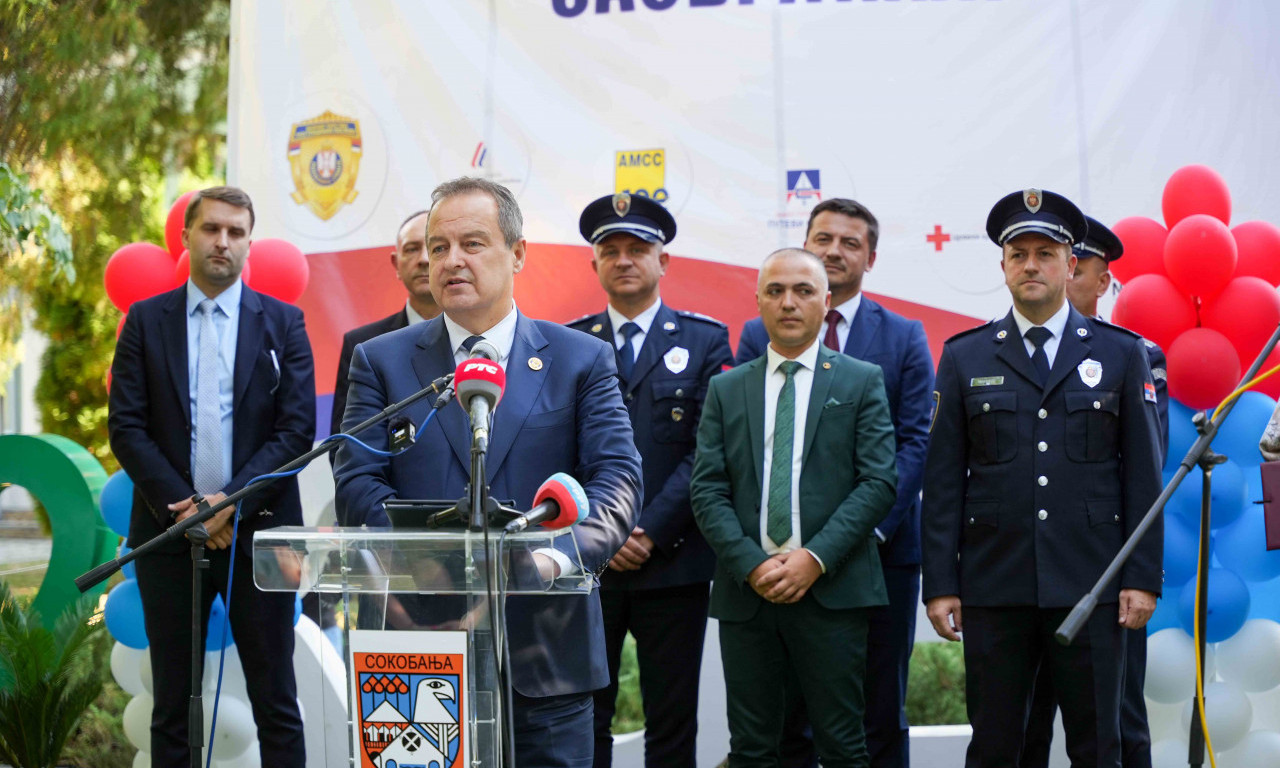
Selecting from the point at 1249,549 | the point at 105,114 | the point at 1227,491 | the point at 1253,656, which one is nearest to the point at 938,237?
the point at 1227,491

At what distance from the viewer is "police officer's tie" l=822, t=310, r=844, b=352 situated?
167 inches

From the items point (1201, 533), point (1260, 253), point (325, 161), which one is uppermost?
point (325, 161)

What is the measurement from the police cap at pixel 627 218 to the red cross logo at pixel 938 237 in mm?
1238

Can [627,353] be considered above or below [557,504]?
above

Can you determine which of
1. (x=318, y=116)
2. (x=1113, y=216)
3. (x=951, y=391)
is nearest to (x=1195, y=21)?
(x=1113, y=216)

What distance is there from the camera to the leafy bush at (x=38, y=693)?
4566mm

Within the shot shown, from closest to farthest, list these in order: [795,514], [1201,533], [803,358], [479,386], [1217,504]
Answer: [479,386] → [1201,533] → [795,514] → [803,358] → [1217,504]

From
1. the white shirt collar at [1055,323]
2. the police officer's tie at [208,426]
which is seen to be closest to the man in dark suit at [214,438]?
the police officer's tie at [208,426]

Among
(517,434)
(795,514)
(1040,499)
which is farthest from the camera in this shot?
(795,514)

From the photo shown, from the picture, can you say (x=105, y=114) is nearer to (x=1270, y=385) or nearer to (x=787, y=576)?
(x=787, y=576)

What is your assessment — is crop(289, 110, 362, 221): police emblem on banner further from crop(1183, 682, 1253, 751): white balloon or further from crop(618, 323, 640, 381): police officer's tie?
crop(1183, 682, 1253, 751): white balloon

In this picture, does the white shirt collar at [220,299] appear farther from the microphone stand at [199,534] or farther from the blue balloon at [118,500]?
the microphone stand at [199,534]

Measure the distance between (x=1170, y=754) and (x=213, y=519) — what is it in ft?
10.5

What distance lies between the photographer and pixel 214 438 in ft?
12.8
